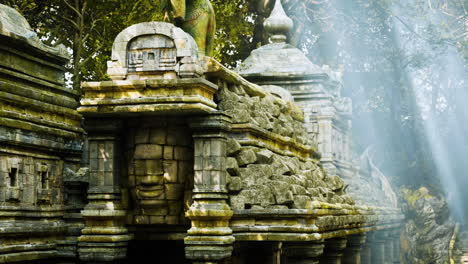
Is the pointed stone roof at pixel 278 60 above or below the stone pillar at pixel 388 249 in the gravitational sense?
above

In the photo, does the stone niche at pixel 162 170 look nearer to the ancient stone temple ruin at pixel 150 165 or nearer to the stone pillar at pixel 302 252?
the ancient stone temple ruin at pixel 150 165

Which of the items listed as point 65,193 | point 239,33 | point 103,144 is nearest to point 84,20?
point 239,33

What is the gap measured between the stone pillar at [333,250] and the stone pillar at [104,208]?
13.0 feet

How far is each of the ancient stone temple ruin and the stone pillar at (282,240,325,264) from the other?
0.02m

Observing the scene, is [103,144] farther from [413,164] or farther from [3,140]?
[413,164]

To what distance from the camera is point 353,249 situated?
15.3 metres

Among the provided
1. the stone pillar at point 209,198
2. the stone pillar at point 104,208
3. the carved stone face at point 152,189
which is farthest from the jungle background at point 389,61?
the stone pillar at point 209,198

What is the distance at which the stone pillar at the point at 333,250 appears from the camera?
13.4 m

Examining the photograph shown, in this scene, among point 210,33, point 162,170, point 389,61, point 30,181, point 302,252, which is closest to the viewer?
point 162,170

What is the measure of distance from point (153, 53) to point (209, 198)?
6.13ft

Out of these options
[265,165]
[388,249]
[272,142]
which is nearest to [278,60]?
[272,142]

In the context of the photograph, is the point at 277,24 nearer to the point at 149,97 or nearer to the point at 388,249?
the point at 388,249

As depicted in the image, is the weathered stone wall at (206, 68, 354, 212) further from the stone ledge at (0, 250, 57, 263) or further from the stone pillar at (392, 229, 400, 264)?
the stone pillar at (392, 229, 400, 264)

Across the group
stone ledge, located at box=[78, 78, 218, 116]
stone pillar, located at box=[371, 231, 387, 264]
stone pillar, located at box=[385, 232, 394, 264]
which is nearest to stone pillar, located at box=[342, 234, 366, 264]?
stone pillar, located at box=[371, 231, 387, 264]
